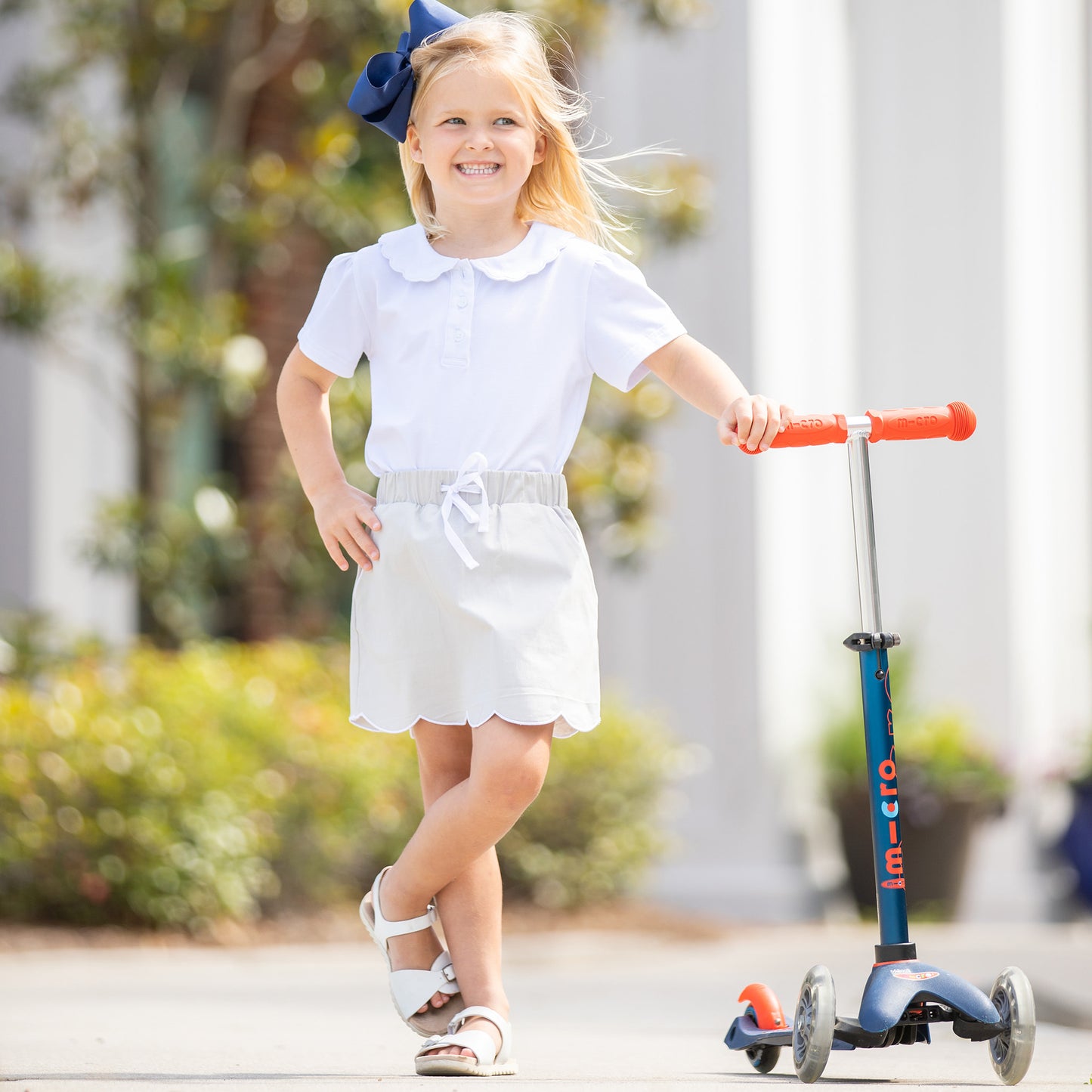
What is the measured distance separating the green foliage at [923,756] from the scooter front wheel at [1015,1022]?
15.4ft

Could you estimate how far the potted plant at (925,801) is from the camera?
294 inches

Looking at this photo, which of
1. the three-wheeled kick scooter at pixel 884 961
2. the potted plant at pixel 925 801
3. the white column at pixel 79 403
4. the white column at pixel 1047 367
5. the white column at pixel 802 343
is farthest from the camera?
the white column at pixel 1047 367

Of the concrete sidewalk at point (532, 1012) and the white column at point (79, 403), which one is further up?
the white column at point (79, 403)

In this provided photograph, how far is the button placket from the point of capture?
2.96 m

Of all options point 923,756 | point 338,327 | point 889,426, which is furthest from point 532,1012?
point 923,756

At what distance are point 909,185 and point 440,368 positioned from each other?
5869mm

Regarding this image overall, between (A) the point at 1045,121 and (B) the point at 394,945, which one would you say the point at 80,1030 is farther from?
(A) the point at 1045,121

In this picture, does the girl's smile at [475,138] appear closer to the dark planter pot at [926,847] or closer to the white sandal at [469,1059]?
the white sandal at [469,1059]

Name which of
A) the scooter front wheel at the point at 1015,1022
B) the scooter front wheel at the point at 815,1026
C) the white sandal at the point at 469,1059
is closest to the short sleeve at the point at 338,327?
the white sandal at the point at 469,1059

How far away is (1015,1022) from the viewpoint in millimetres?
2688

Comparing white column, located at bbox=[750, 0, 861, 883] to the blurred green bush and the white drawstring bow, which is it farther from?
the white drawstring bow

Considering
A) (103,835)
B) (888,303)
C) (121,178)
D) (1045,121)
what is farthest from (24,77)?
(1045,121)

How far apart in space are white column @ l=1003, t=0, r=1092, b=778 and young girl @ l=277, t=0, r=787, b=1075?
5.43 metres

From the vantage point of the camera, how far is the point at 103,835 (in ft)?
18.4
